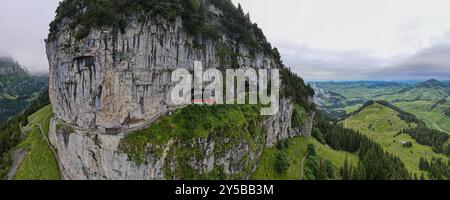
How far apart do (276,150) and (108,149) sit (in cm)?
5436

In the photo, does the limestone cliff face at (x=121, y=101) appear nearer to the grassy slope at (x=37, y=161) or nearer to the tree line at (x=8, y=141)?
the grassy slope at (x=37, y=161)

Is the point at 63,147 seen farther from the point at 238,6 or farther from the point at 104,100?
the point at 238,6

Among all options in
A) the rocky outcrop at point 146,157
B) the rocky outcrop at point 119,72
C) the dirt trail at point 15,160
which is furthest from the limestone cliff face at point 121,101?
the dirt trail at point 15,160

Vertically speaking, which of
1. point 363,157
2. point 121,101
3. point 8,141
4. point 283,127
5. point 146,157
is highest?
point 121,101

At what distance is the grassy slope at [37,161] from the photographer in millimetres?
86188

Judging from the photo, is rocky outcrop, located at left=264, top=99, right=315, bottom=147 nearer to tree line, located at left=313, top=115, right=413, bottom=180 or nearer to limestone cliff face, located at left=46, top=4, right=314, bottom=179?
limestone cliff face, located at left=46, top=4, right=314, bottom=179

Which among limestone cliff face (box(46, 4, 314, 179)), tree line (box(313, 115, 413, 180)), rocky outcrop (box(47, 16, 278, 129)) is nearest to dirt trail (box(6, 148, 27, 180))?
limestone cliff face (box(46, 4, 314, 179))

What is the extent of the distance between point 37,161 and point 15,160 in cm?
740

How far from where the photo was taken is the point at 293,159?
102125mm

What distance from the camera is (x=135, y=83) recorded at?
7762 cm

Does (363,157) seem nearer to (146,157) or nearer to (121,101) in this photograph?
(146,157)

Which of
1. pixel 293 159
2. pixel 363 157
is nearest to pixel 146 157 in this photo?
pixel 293 159

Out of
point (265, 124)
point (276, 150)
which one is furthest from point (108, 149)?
point (276, 150)

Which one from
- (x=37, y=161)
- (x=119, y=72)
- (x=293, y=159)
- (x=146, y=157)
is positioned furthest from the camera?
(x=293, y=159)
